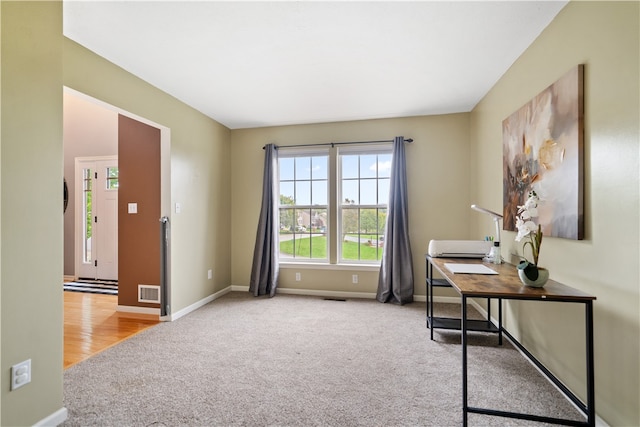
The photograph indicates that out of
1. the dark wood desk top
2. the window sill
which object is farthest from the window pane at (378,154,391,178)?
the dark wood desk top

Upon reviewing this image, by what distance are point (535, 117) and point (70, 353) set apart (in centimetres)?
406

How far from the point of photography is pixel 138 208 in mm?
3395

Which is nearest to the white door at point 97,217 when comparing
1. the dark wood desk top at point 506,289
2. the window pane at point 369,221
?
the window pane at point 369,221

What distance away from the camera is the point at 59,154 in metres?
1.62

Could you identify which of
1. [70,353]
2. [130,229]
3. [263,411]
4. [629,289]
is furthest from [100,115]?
→ [629,289]

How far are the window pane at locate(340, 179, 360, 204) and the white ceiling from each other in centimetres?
114

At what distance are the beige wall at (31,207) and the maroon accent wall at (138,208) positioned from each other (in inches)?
69.4

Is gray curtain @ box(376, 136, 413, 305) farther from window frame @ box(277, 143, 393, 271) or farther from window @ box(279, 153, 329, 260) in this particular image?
window @ box(279, 153, 329, 260)

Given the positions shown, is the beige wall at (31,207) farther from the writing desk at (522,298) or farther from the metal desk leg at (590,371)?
the metal desk leg at (590,371)

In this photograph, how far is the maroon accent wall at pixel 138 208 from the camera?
333cm

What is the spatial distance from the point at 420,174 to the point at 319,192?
1.39 meters

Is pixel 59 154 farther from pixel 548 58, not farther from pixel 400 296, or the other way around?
pixel 400 296

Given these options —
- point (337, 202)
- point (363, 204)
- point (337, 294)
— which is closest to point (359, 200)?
point (363, 204)

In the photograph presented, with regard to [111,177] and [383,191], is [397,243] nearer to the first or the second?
[383,191]
